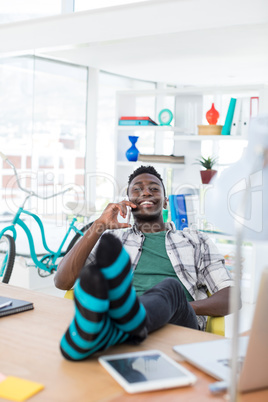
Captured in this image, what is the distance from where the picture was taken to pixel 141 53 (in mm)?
4516

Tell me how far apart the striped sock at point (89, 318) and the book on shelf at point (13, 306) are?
1.47 feet

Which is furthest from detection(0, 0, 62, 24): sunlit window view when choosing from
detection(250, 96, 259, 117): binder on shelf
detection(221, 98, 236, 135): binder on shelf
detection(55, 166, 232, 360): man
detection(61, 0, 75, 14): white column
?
detection(55, 166, 232, 360): man

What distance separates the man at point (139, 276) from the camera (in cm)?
116

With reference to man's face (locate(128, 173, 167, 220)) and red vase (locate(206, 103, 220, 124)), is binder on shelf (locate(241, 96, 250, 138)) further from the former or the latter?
man's face (locate(128, 173, 167, 220))

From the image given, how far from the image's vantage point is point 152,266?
2.31 metres

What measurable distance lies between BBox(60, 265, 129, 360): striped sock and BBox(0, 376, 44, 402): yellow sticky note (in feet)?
0.43

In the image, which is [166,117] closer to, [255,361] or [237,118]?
[237,118]

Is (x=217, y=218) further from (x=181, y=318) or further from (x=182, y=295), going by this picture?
(x=181, y=318)

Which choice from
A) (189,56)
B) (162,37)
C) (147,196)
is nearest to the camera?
(147,196)

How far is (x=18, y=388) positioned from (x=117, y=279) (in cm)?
31

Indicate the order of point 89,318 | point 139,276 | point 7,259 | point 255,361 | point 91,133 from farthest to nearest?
1. point 91,133
2. point 7,259
3. point 139,276
4. point 89,318
5. point 255,361

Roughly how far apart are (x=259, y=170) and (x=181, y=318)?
35.4 inches

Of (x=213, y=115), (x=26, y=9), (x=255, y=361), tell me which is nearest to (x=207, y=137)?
(x=213, y=115)

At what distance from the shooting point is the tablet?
Result: 1.09 m
